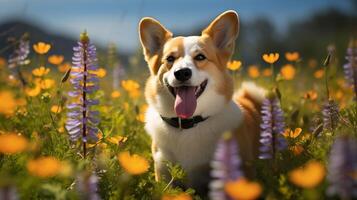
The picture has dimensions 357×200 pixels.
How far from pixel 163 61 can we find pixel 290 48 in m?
19.6

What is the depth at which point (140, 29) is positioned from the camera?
4418 mm

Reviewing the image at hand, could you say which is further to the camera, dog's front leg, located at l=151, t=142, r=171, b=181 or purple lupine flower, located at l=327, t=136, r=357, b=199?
dog's front leg, located at l=151, t=142, r=171, b=181

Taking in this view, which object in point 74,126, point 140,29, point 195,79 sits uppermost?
point 140,29

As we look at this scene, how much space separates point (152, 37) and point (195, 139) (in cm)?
97

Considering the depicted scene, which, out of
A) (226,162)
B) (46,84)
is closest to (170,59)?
(46,84)

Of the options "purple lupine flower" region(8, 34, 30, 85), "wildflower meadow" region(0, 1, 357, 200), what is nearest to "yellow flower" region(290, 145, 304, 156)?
"wildflower meadow" region(0, 1, 357, 200)

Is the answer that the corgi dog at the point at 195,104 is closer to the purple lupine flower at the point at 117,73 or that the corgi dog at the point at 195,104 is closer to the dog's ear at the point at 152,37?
the dog's ear at the point at 152,37

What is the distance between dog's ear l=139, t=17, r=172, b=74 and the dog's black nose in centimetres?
52

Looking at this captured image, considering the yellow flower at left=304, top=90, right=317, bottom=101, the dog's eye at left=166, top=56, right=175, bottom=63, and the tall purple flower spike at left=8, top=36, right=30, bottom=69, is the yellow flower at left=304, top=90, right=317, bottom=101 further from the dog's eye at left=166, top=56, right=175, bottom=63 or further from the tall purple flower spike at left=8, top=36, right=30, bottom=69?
the tall purple flower spike at left=8, top=36, right=30, bottom=69

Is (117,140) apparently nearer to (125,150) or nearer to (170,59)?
(125,150)

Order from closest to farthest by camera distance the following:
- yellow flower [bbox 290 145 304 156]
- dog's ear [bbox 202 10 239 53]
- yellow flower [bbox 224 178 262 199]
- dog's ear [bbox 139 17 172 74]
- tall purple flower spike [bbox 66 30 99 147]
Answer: yellow flower [bbox 224 178 262 199] < yellow flower [bbox 290 145 304 156] < tall purple flower spike [bbox 66 30 99 147] < dog's ear [bbox 202 10 239 53] < dog's ear [bbox 139 17 172 74]

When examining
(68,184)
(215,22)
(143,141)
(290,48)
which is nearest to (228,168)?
(68,184)

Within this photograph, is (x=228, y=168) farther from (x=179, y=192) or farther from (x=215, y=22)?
(x=215, y=22)

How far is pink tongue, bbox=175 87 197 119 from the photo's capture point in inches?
153
